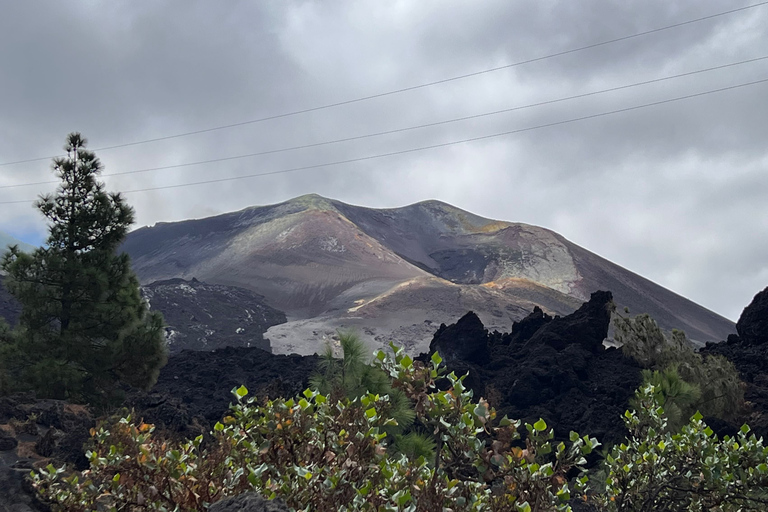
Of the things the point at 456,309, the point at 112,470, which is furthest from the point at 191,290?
the point at 112,470

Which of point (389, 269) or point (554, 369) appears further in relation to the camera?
point (389, 269)

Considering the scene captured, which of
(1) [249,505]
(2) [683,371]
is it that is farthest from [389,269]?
(1) [249,505]

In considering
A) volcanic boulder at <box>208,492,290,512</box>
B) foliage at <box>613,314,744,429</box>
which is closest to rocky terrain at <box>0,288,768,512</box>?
→ foliage at <box>613,314,744,429</box>

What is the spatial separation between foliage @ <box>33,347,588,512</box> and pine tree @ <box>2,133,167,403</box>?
1231cm

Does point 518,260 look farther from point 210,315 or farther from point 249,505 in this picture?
point 249,505

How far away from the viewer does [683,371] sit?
15.7 meters

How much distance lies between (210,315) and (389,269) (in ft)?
79.5

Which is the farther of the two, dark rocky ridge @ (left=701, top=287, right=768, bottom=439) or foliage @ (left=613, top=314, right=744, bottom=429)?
dark rocky ridge @ (left=701, top=287, right=768, bottom=439)

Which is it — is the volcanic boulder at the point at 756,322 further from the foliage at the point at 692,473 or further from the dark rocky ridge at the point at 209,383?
the foliage at the point at 692,473

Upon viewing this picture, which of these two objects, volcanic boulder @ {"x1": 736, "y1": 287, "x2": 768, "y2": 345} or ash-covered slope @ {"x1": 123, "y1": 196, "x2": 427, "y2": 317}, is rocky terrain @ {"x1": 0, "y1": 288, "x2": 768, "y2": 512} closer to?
volcanic boulder @ {"x1": 736, "y1": 287, "x2": 768, "y2": 345}

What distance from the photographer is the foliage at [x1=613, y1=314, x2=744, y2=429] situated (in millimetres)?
11791

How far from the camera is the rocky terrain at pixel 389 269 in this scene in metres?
52.7

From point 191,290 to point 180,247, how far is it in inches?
1385

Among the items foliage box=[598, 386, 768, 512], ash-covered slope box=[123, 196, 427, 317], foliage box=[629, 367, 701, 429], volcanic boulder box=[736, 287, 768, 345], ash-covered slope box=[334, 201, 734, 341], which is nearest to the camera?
foliage box=[598, 386, 768, 512]
